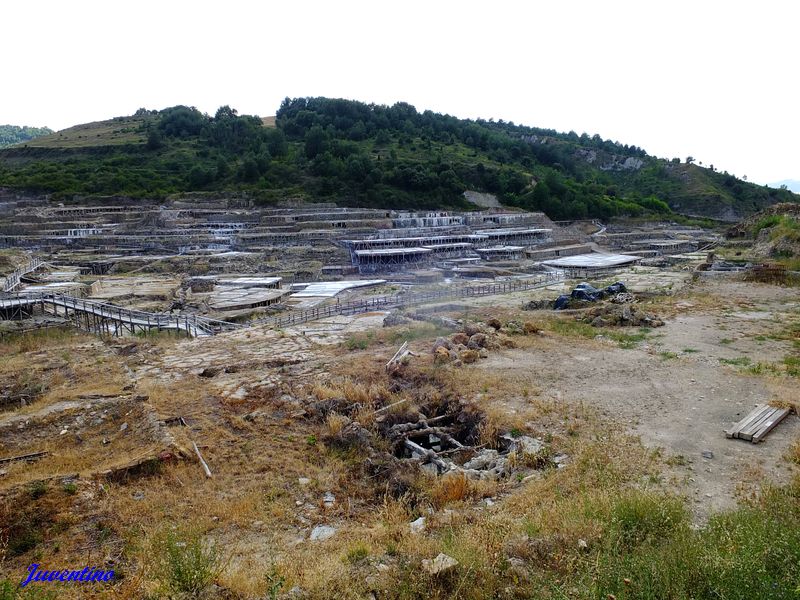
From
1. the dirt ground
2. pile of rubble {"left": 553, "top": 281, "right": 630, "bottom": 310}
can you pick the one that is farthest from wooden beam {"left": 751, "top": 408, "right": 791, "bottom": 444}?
pile of rubble {"left": 553, "top": 281, "right": 630, "bottom": 310}

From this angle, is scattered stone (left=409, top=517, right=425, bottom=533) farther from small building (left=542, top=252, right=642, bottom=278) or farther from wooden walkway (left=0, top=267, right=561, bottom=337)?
small building (left=542, top=252, right=642, bottom=278)

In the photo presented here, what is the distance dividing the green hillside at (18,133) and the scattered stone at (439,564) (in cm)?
18415

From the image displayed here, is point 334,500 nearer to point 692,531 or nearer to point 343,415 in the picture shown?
point 343,415

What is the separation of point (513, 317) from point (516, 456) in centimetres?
1073

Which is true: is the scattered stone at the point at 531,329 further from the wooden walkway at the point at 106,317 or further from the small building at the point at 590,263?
the small building at the point at 590,263

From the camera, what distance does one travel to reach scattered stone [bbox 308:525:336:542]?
6445mm

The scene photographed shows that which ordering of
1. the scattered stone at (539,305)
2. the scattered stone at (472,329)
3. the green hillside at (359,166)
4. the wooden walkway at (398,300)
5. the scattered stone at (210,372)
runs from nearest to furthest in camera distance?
the scattered stone at (210,372)
the scattered stone at (472,329)
the wooden walkway at (398,300)
the scattered stone at (539,305)
the green hillside at (359,166)

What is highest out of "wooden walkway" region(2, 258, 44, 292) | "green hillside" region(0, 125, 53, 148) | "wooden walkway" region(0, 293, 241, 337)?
"green hillside" region(0, 125, 53, 148)

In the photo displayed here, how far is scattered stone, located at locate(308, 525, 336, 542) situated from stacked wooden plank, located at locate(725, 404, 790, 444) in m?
6.42

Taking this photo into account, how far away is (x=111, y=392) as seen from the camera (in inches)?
452

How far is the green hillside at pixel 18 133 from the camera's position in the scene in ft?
502

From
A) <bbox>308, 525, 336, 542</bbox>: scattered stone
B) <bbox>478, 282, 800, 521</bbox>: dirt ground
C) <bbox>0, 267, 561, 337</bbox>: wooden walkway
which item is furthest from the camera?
<bbox>0, 267, 561, 337</bbox>: wooden walkway

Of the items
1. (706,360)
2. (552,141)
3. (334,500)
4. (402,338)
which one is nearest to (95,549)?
(334,500)

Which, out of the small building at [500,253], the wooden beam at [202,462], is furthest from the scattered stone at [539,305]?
the small building at [500,253]
